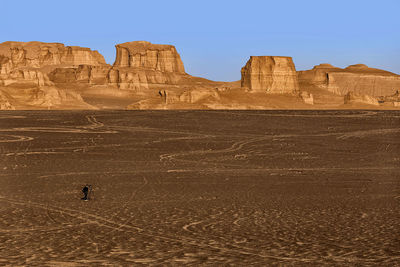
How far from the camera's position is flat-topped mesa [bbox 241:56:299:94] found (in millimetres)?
114062

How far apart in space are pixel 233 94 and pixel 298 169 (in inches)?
3106

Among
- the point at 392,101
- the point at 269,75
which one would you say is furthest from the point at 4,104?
the point at 392,101

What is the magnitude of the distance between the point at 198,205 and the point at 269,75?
105341mm

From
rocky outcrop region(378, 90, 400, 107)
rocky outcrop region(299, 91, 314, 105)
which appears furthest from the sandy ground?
rocky outcrop region(378, 90, 400, 107)

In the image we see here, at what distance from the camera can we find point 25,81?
116 meters

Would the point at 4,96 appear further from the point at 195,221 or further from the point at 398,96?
the point at 398,96

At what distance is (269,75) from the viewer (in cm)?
11506

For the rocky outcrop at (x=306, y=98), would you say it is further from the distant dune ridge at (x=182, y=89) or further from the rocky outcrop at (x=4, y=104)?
the rocky outcrop at (x=4, y=104)

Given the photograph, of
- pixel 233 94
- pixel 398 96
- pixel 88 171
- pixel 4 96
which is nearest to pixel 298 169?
pixel 88 171

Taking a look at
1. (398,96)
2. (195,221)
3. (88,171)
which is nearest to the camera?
(195,221)

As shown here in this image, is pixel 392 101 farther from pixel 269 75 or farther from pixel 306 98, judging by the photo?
pixel 269 75

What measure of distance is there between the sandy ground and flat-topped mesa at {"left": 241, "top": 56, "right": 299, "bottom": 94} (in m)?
90.0

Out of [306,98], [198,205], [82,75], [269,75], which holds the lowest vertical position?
[198,205]

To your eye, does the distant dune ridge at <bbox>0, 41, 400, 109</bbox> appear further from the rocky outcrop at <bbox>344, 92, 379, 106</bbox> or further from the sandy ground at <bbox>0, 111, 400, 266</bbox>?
the sandy ground at <bbox>0, 111, 400, 266</bbox>
